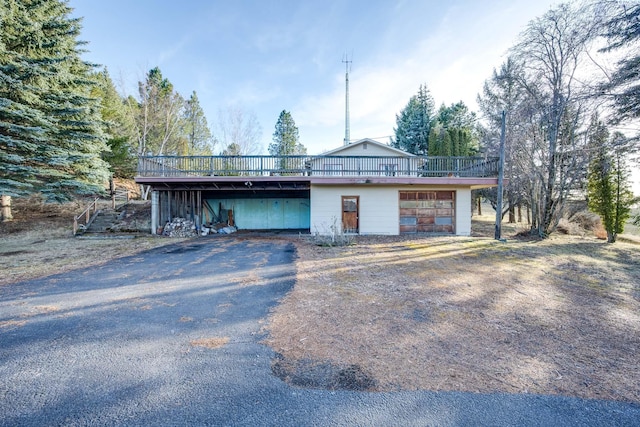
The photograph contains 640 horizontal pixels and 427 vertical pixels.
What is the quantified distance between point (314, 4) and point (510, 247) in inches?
526

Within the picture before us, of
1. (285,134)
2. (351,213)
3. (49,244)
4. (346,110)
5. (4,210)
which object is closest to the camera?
(49,244)

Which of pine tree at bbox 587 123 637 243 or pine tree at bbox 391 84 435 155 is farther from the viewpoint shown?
pine tree at bbox 391 84 435 155

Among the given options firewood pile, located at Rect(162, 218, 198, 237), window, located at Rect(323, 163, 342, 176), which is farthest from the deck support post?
window, located at Rect(323, 163, 342, 176)

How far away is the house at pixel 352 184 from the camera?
36.8ft

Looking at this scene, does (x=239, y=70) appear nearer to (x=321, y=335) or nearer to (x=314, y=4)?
(x=314, y=4)

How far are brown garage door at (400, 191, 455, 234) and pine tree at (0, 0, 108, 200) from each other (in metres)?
14.7

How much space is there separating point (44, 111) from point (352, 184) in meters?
14.1

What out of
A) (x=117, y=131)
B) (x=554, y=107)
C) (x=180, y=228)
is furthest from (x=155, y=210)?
(x=554, y=107)

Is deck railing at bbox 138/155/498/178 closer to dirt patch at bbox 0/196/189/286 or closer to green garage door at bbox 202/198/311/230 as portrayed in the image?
dirt patch at bbox 0/196/189/286

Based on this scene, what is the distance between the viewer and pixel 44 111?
39.0 feet

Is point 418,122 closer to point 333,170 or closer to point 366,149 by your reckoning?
point 366,149

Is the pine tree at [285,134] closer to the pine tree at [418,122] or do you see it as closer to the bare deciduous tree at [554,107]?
the pine tree at [418,122]

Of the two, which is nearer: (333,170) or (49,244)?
(49,244)

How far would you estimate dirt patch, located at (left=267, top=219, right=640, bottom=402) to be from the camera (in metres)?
2.33
